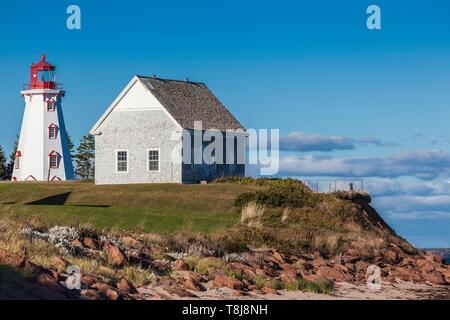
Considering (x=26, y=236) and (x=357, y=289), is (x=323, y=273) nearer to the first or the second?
(x=357, y=289)

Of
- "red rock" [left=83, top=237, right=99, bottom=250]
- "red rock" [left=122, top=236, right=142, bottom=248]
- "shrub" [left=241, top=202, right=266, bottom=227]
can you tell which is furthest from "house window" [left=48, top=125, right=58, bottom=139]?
"red rock" [left=83, top=237, right=99, bottom=250]

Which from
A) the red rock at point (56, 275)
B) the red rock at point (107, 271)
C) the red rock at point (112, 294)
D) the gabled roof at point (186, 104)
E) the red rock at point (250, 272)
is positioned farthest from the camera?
the gabled roof at point (186, 104)

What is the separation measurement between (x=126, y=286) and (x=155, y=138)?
32910mm

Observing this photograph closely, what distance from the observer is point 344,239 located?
30.8 meters

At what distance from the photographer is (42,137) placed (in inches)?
2621

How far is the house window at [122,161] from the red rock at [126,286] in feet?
110

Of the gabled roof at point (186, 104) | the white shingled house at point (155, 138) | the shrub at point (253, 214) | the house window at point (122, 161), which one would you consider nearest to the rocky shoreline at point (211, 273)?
the shrub at point (253, 214)

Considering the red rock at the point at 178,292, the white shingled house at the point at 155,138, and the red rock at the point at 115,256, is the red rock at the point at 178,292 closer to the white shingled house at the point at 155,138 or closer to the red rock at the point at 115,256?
the red rock at the point at 115,256

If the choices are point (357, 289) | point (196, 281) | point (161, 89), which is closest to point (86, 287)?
point (196, 281)

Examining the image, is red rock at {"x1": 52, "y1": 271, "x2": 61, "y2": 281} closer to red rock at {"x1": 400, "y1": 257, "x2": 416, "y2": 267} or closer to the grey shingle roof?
red rock at {"x1": 400, "y1": 257, "x2": 416, "y2": 267}

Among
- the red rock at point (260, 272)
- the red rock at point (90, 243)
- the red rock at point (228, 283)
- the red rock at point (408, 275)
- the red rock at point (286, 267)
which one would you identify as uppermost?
the red rock at point (90, 243)

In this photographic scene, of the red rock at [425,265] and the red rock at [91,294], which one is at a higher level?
the red rock at [91,294]

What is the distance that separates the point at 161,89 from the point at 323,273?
2978 cm

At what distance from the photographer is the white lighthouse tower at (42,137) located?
66438 mm
